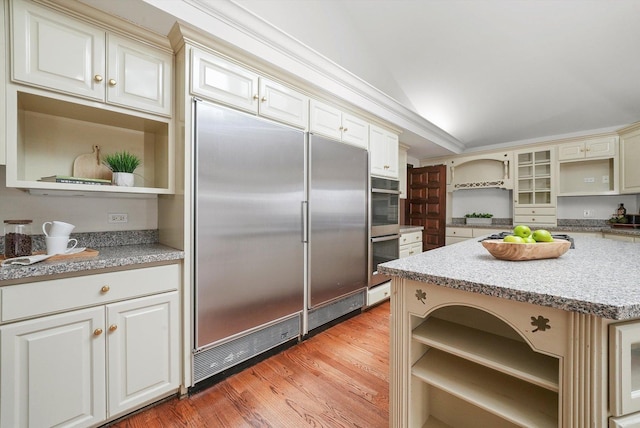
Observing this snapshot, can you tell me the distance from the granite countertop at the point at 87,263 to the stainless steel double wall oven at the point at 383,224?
2.05m

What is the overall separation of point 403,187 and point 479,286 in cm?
365

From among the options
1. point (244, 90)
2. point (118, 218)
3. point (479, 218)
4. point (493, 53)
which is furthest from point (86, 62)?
point (479, 218)

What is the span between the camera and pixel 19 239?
1341 mm

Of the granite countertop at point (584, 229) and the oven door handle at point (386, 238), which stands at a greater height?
the granite countertop at point (584, 229)

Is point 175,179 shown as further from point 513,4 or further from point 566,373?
point 513,4

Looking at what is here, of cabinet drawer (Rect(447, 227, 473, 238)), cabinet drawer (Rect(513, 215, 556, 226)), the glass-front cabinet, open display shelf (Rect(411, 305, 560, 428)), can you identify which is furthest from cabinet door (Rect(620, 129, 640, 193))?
open display shelf (Rect(411, 305, 560, 428))

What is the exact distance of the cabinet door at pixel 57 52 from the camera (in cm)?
128

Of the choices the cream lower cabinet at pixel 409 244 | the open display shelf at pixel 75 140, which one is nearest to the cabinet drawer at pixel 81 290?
the open display shelf at pixel 75 140

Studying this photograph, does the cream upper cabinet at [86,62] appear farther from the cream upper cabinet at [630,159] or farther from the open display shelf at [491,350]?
the cream upper cabinet at [630,159]

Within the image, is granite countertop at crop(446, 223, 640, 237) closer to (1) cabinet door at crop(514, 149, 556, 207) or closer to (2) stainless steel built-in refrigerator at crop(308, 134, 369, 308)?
(1) cabinet door at crop(514, 149, 556, 207)

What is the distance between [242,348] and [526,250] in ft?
5.94

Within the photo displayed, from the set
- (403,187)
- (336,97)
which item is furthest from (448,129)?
(336,97)

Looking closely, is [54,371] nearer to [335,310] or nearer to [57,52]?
[57,52]

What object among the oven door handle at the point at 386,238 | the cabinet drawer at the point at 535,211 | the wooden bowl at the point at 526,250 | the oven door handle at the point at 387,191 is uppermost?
the oven door handle at the point at 387,191
